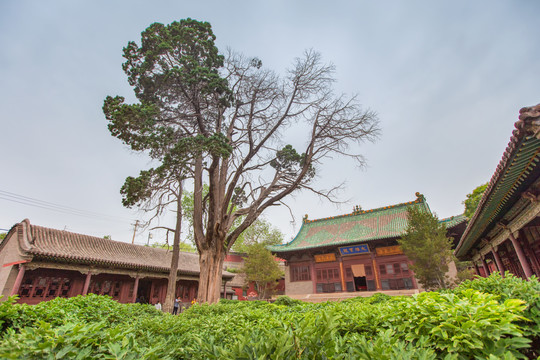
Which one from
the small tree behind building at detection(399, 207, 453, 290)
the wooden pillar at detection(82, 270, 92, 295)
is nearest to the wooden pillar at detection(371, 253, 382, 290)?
the small tree behind building at detection(399, 207, 453, 290)

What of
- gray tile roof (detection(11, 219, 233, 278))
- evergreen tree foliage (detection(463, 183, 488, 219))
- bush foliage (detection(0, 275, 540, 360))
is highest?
evergreen tree foliage (detection(463, 183, 488, 219))

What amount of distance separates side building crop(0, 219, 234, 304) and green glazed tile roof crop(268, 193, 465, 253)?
9.44m

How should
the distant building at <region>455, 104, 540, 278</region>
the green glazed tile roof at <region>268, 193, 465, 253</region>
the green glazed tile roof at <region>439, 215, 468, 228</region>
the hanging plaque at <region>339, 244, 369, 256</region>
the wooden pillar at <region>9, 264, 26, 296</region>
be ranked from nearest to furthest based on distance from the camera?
1. the distant building at <region>455, 104, 540, 278</region>
2. the wooden pillar at <region>9, 264, 26, 296</region>
3. the green glazed tile roof at <region>439, 215, 468, 228</region>
4. the hanging plaque at <region>339, 244, 369, 256</region>
5. the green glazed tile roof at <region>268, 193, 465, 253</region>

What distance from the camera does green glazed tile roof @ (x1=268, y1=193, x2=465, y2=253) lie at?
1802 centimetres

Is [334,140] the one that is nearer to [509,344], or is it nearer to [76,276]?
[509,344]

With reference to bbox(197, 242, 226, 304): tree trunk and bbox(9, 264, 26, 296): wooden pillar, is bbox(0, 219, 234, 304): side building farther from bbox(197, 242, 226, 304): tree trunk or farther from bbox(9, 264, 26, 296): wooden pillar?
bbox(197, 242, 226, 304): tree trunk

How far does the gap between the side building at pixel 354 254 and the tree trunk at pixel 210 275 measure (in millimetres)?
11747

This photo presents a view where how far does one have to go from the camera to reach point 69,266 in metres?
12.6

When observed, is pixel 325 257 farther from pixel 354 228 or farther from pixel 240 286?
pixel 240 286

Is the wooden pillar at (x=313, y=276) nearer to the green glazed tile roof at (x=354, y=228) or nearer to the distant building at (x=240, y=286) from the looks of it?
the green glazed tile roof at (x=354, y=228)

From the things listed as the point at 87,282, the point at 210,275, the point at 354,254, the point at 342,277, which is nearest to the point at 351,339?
the point at 210,275

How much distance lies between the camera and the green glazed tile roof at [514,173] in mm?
3129

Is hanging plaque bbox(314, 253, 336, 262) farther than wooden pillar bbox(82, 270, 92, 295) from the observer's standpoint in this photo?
Yes

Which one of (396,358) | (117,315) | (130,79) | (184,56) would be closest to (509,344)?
(396,358)
